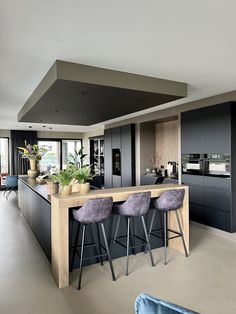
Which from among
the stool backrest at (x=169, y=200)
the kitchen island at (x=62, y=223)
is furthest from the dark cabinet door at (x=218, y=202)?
the stool backrest at (x=169, y=200)

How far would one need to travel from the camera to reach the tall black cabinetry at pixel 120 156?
6844 mm

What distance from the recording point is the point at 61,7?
1803 mm

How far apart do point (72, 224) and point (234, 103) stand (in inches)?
134

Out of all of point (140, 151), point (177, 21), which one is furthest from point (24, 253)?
point (140, 151)

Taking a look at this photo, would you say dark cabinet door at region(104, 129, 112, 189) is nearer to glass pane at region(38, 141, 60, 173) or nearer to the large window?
the large window

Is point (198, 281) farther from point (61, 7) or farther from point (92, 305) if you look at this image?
point (61, 7)

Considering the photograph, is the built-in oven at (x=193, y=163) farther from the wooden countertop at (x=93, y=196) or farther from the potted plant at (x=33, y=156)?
the potted plant at (x=33, y=156)

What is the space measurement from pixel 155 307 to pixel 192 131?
4.32 m

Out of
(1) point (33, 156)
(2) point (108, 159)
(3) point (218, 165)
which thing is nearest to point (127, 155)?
(2) point (108, 159)

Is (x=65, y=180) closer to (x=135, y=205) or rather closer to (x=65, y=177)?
(x=65, y=177)

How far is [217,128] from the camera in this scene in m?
4.41

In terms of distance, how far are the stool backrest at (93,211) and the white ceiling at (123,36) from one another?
1647 millimetres

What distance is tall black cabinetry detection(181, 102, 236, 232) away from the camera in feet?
13.8

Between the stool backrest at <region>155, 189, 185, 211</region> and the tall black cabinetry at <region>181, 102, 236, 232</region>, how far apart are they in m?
1.43
